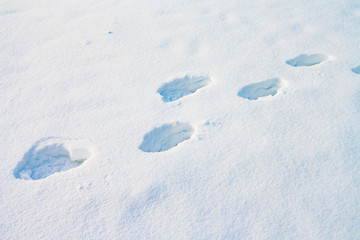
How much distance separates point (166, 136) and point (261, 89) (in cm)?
63

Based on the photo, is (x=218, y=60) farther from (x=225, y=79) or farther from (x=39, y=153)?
(x=39, y=153)

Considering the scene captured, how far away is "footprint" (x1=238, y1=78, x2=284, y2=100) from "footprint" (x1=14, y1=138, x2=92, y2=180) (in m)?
0.87

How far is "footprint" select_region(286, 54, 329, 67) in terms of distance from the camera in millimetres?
2107

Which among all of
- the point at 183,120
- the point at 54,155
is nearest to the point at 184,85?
the point at 183,120

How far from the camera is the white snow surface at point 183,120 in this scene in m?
1.28

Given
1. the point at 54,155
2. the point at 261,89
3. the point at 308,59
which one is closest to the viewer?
the point at 54,155

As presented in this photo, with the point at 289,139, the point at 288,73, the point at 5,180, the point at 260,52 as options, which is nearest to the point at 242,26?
the point at 260,52

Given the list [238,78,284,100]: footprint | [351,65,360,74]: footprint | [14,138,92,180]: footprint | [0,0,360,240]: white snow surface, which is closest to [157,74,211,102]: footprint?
[0,0,360,240]: white snow surface

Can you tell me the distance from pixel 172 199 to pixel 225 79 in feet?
2.86

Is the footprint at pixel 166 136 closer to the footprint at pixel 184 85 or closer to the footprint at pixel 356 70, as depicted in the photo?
the footprint at pixel 184 85

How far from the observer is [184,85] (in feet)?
6.44

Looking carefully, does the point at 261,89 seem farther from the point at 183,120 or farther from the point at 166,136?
the point at 166,136

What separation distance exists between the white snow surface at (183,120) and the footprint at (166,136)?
25 mm

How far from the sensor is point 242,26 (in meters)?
2.43
